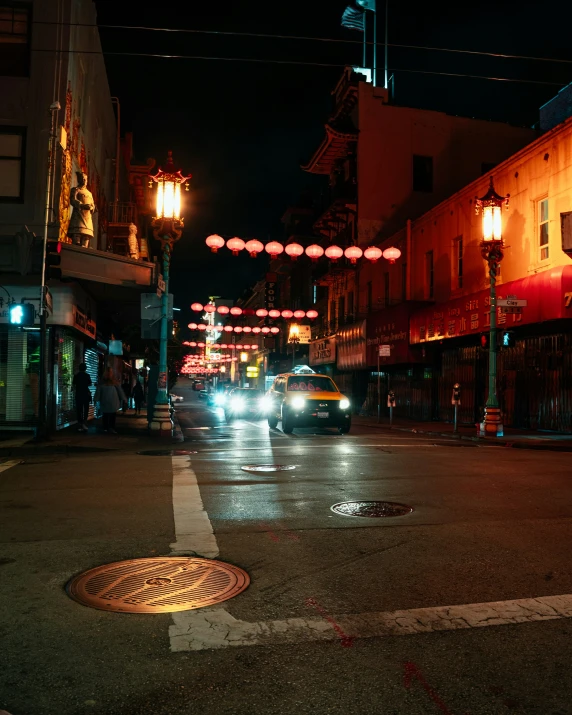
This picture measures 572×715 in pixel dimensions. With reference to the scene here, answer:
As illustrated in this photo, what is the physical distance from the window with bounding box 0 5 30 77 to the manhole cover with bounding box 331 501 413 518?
16221mm

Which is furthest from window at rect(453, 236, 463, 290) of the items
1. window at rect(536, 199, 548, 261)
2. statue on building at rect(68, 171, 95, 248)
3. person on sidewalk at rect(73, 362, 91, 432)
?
person on sidewalk at rect(73, 362, 91, 432)

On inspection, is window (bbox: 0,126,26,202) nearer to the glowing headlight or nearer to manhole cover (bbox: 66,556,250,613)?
the glowing headlight

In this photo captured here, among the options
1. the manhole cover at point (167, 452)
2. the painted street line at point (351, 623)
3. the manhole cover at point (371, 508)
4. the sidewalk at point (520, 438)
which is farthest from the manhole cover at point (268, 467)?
the sidewalk at point (520, 438)

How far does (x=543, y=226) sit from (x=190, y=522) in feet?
57.1

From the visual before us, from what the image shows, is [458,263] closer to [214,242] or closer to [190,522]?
[214,242]

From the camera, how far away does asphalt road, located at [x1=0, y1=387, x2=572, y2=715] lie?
3.15 meters

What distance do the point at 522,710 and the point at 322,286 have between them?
46935mm

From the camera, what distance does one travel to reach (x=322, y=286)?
162 ft

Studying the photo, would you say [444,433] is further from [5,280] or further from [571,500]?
[5,280]

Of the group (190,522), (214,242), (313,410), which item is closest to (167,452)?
(313,410)

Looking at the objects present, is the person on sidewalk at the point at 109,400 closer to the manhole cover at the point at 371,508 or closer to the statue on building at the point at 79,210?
the statue on building at the point at 79,210

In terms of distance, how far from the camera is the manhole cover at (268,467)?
1095cm

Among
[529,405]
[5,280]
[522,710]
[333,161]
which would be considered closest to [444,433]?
[529,405]

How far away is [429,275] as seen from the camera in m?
29.4
